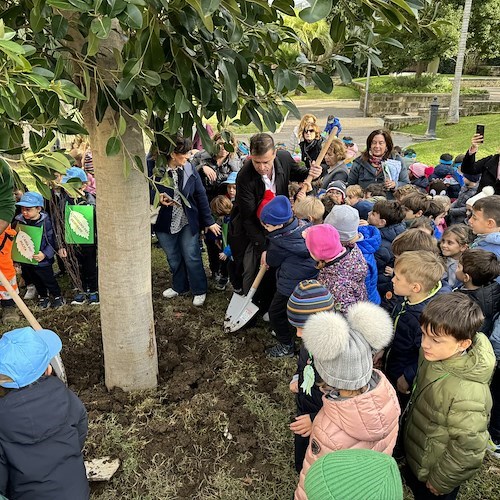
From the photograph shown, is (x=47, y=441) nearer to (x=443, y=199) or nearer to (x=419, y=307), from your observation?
(x=419, y=307)

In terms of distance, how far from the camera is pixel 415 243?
321cm

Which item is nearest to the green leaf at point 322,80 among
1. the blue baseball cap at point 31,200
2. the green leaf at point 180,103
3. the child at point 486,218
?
the green leaf at point 180,103

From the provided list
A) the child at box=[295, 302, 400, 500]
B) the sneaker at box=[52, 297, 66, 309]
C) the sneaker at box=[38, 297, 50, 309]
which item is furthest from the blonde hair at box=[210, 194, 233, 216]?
the child at box=[295, 302, 400, 500]

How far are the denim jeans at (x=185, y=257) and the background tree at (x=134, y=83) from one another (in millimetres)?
1427

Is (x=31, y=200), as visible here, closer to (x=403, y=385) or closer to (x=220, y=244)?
(x=220, y=244)

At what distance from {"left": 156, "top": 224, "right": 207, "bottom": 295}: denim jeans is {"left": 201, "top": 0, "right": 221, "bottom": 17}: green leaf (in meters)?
3.39

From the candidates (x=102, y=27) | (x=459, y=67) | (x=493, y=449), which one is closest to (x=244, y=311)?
(x=493, y=449)

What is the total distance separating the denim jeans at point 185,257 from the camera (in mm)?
4629

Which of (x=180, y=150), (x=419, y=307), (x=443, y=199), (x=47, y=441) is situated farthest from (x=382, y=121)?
(x=47, y=441)

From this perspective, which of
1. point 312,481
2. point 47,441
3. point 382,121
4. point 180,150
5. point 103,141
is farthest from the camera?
point 382,121

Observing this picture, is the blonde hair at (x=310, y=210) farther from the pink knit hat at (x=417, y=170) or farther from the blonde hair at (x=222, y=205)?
the pink knit hat at (x=417, y=170)

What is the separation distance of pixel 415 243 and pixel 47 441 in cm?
248

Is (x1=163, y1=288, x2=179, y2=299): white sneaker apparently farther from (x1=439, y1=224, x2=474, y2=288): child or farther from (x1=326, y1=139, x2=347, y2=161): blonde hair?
(x1=439, y1=224, x2=474, y2=288): child

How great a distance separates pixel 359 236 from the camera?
3428 millimetres
